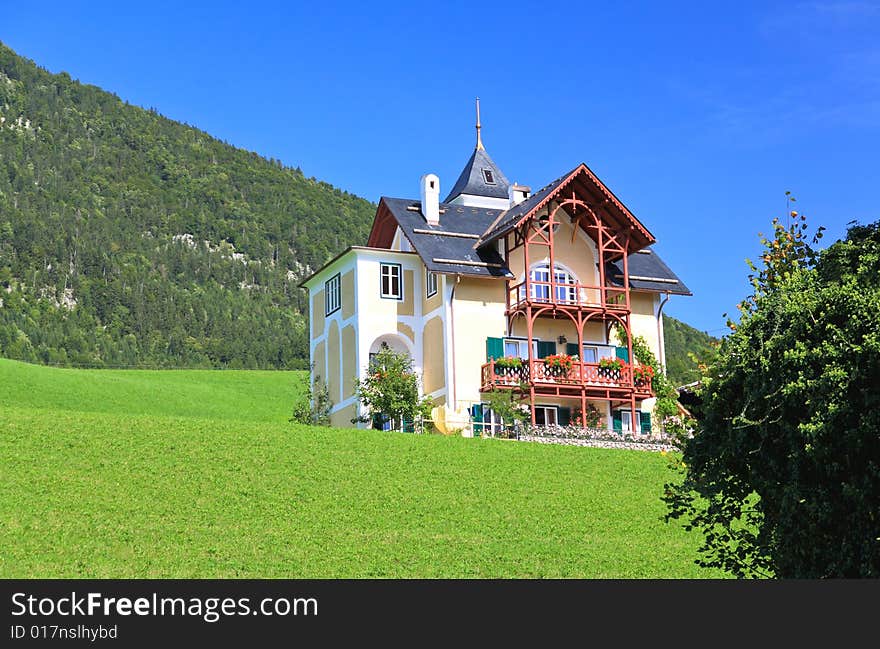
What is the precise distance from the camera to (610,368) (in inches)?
2009

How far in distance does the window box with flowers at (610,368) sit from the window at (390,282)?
27.2ft

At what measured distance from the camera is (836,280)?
20984mm

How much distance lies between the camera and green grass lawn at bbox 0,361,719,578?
26016 millimetres

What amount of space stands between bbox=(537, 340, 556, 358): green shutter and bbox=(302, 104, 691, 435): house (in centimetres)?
4

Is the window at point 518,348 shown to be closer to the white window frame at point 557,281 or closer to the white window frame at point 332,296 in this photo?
the white window frame at point 557,281

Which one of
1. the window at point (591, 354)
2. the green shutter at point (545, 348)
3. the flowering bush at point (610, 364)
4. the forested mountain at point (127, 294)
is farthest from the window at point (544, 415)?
the forested mountain at point (127, 294)

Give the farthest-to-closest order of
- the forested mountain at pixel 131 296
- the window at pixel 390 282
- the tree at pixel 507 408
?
the forested mountain at pixel 131 296 → the window at pixel 390 282 → the tree at pixel 507 408

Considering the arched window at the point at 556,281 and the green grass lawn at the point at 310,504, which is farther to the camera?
the arched window at the point at 556,281

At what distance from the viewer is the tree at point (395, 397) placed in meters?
47.0

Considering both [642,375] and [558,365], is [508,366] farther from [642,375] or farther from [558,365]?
[642,375]

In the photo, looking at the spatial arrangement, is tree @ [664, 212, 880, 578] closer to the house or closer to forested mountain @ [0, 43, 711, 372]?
the house

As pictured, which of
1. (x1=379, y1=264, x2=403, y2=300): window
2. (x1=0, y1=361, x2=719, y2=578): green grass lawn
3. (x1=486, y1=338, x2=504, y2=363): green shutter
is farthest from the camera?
(x1=379, y1=264, x2=403, y2=300): window

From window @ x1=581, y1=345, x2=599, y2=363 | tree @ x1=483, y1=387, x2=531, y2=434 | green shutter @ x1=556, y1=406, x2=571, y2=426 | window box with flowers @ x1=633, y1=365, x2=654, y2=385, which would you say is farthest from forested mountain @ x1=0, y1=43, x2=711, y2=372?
tree @ x1=483, y1=387, x2=531, y2=434
